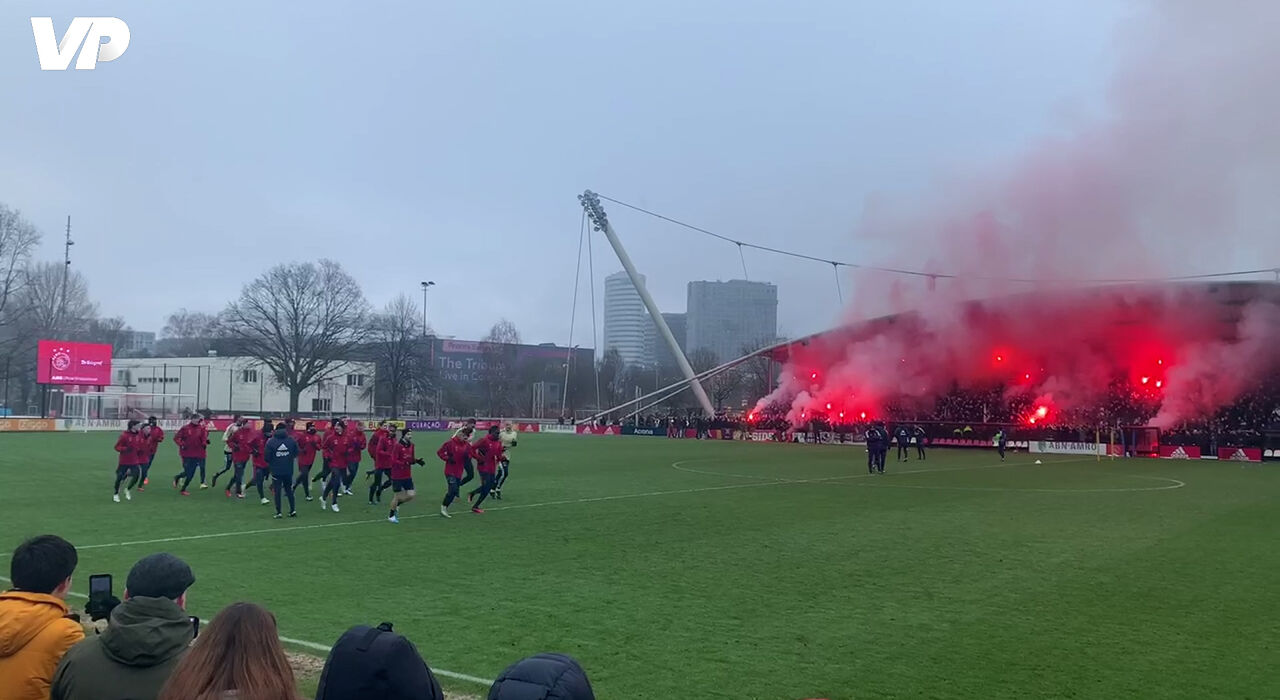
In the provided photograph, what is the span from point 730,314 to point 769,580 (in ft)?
433

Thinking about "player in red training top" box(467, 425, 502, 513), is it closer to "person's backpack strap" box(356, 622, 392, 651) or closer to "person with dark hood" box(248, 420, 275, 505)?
"person with dark hood" box(248, 420, 275, 505)

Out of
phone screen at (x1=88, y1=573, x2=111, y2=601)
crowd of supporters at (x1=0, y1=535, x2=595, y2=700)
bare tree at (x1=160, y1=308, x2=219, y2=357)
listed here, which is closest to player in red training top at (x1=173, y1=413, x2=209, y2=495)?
crowd of supporters at (x1=0, y1=535, x2=595, y2=700)

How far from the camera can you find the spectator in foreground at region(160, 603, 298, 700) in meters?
3.06

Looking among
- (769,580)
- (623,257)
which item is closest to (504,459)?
(769,580)

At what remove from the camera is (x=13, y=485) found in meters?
23.5

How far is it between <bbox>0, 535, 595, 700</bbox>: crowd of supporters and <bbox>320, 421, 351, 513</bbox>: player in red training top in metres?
15.5

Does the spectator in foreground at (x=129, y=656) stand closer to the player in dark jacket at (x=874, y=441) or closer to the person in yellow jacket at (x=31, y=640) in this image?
the person in yellow jacket at (x=31, y=640)

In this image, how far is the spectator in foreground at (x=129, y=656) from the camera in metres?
3.60

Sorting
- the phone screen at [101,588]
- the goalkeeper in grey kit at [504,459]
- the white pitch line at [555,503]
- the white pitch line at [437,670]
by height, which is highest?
the phone screen at [101,588]

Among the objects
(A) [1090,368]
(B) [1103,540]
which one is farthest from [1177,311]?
(B) [1103,540]

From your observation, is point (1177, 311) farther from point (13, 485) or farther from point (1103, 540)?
point (13, 485)

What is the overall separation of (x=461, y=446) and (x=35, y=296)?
250ft

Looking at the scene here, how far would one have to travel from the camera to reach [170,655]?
146 inches

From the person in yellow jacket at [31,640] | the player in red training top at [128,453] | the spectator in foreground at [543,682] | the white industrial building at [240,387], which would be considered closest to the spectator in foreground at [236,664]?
the spectator in foreground at [543,682]
